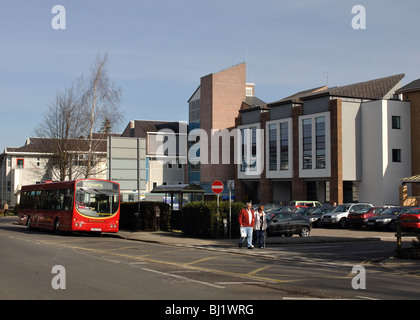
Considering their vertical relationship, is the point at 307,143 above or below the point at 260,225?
above

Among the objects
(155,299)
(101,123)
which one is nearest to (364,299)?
(155,299)

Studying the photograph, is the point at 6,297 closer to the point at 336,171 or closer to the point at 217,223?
the point at 217,223

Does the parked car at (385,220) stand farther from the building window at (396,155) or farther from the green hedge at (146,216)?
the building window at (396,155)

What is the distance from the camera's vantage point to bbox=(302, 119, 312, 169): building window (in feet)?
201

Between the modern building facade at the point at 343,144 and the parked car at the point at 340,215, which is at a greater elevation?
the modern building facade at the point at 343,144

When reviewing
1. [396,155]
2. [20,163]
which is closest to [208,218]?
[396,155]

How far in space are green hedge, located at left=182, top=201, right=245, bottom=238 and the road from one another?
540 cm

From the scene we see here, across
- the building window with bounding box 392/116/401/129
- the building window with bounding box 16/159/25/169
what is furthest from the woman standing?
the building window with bounding box 16/159/25/169

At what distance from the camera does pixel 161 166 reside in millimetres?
84062

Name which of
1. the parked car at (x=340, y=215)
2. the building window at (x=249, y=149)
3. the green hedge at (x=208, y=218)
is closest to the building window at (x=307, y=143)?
the building window at (x=249, y=149)

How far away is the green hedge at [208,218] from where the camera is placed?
1008 inches

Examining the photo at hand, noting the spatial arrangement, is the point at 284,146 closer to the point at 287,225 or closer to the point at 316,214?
the point at 316,214

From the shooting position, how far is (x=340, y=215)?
37594mm

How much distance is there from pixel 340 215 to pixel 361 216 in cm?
165
